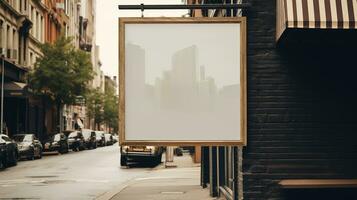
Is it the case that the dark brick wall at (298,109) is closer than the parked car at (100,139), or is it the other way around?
the dark brick wall at (298,109)

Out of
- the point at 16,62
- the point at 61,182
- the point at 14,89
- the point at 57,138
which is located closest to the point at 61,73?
the point at 16,62

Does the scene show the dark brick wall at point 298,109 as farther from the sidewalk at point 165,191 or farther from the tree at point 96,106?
the tree at point 96,106

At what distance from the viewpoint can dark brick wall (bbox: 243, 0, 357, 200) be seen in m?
9.02

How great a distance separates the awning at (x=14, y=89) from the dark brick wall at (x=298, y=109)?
4193 cm

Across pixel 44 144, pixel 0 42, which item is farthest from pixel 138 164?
pixel 0 42

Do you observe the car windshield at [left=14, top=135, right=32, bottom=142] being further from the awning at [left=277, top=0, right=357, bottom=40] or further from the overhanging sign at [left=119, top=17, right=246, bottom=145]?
the awning at [left=277, top=0, right=357, bottom=40]

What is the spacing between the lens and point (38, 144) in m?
41.5

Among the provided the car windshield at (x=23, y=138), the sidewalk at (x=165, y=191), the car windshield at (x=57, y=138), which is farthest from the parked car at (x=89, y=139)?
the sidewalk at (x=165, y=191)

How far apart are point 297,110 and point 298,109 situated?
0.06ft

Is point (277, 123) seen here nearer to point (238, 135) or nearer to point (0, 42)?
point (238, 135)

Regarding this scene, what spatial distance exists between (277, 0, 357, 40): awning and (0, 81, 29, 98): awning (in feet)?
140

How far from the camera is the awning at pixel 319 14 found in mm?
8117

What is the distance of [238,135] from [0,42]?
42.5 m

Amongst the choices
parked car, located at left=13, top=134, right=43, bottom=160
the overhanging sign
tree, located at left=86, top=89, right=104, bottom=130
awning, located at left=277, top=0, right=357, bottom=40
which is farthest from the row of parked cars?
awning, located at left=277, top=0, right=357, bottom=40
